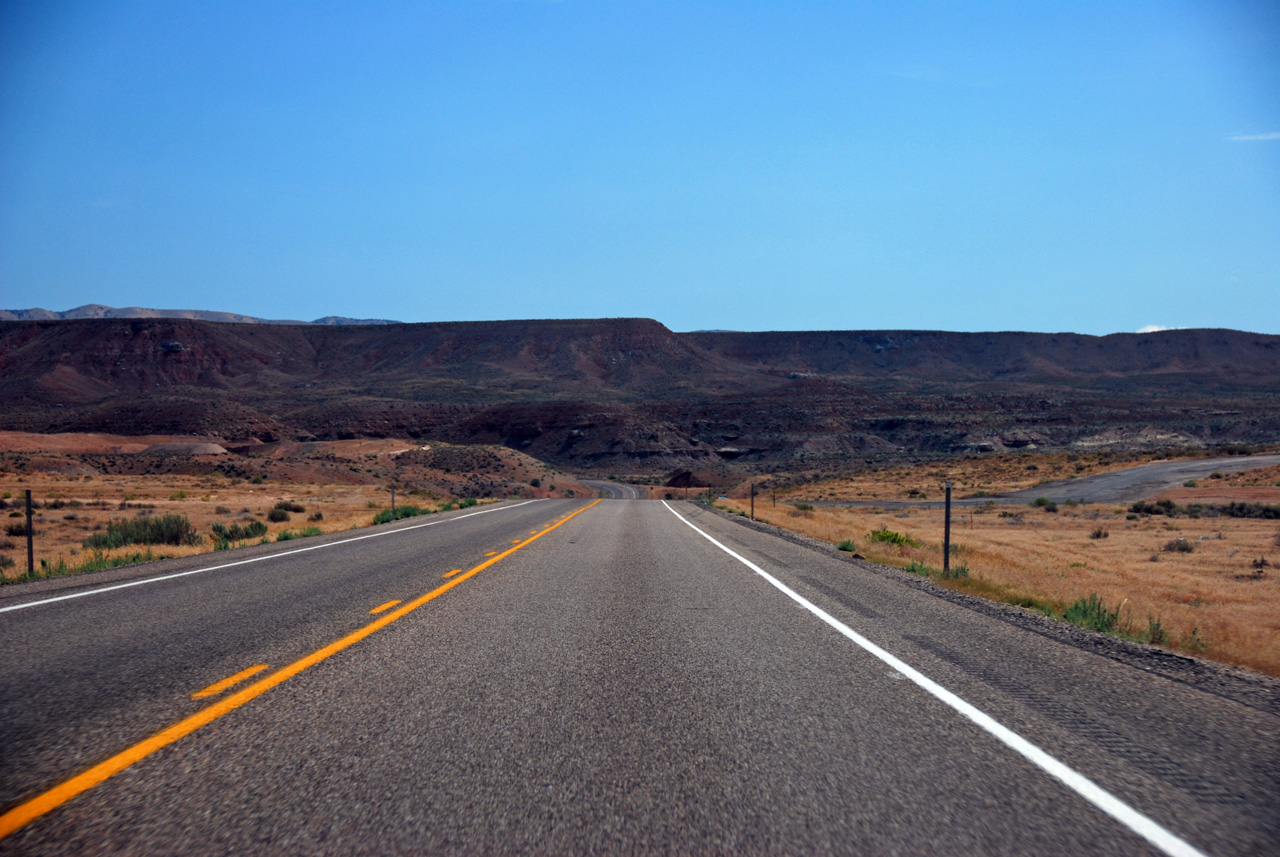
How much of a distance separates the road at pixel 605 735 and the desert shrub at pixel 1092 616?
1084 mm

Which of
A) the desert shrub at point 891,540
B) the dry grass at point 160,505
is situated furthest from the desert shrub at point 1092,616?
the dry grass at point 160,505

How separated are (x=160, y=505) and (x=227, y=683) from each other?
1455 inches

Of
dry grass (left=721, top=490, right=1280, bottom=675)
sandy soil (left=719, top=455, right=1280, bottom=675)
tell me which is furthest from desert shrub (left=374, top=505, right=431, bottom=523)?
dry grass (left=721, top=490, right=1280, bottom=675)

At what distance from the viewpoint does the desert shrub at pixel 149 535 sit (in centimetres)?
1760

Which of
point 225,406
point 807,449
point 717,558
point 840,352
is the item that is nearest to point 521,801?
point 717,558

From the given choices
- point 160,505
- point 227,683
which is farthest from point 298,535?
point 160,505

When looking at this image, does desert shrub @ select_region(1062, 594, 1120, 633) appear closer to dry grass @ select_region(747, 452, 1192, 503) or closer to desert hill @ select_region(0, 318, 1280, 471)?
dry grass @ select_region(747, 452, 1192, 503)

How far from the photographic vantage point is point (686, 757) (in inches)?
149

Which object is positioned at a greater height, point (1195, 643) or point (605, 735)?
point (605, 735)

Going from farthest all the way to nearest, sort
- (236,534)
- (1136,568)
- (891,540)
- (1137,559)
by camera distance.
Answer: (1137,559), (236,534), (891,540), (1136,568)

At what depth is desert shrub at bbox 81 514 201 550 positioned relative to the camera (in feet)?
57.7

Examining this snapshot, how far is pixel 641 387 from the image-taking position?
441 feet

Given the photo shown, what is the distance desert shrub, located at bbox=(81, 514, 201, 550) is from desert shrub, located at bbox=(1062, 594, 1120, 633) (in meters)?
18.2

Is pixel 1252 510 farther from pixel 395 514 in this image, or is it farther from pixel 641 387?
pixel 641 387
